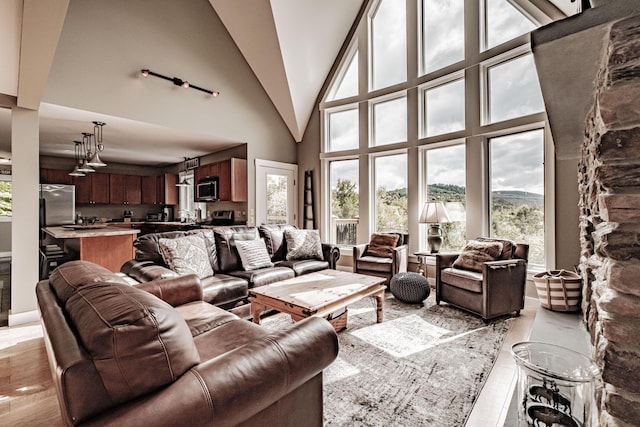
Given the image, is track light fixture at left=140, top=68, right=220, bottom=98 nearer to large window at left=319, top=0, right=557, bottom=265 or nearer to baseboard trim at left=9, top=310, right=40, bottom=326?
large window at left=319, top=0, right=557, bottom=265

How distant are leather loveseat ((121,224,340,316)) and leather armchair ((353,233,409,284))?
1.19 ft

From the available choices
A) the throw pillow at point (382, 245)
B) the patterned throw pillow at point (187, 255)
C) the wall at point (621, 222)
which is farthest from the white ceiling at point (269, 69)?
the wall at point (621, 222)

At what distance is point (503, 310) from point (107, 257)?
518 cm

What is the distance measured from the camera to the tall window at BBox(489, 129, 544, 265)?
3.78m

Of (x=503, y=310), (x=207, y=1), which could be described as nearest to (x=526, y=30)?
(x=503, y=310)

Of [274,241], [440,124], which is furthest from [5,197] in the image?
[440,124]

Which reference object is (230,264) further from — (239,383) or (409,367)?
(239,383)

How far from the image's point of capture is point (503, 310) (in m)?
3.13

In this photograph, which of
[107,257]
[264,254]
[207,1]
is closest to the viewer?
[264,254]

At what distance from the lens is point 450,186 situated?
4.58 m

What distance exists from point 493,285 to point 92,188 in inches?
325

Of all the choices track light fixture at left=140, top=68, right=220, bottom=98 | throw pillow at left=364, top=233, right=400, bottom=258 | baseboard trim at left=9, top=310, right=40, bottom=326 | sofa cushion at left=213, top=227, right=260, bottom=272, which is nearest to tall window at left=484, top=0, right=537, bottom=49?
throw pillow at left=364, top=233, right=400, bottom=258

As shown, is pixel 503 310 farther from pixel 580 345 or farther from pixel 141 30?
pixel 141 30

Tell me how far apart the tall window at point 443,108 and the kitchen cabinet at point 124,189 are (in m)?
7.11
